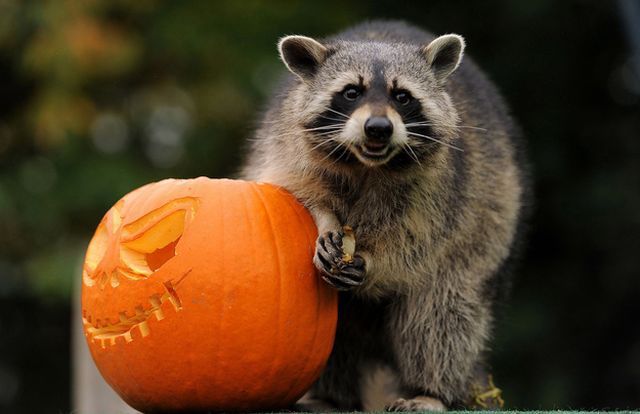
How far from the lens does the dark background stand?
10570 millimetres

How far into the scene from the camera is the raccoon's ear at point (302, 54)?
570cm

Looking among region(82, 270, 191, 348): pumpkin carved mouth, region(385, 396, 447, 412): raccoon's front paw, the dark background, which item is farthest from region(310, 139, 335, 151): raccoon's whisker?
the dark background

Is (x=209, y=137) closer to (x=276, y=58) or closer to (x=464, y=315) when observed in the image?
(x=276, y=58)

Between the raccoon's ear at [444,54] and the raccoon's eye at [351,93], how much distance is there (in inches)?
21.6

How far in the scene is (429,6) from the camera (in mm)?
12141

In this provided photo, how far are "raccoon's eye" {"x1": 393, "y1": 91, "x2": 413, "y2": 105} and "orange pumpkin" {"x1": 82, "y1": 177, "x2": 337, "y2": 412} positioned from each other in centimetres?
79

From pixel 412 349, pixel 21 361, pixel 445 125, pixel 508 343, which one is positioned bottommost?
pixel 21 361

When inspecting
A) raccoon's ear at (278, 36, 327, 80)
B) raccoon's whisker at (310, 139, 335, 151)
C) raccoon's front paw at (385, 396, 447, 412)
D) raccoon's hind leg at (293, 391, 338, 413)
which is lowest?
raccoon's hind leg at (293, 391, 338, 413)

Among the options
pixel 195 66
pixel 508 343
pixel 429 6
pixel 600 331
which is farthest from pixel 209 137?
pixel 600 331

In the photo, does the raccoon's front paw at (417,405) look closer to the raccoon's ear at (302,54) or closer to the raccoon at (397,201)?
the raccoon at (397,201)

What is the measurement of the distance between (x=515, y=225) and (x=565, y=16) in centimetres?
594

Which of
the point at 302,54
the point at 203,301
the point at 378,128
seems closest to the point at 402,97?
the point at 378,128

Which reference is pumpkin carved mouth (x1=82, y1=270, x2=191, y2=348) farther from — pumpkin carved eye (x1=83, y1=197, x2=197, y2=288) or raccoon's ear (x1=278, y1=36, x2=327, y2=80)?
raccoon's ear (x1=278, y1=36, x2=327, y2=80)

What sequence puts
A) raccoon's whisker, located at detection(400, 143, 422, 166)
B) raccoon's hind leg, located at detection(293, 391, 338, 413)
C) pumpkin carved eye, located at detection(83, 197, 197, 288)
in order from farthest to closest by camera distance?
1. raccoon's hind leg, located at detection(293, 391, 338, 413)
2. raccoon's whisker, located at detection(400, 143, 422, 166)
3. pumpkin carved eye, located at detection(83, 197, 197, 288)
